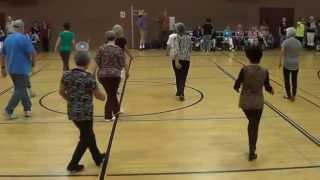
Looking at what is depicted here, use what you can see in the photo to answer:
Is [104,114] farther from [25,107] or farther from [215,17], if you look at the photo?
[215,17]

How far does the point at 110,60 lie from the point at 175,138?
1.85 meters

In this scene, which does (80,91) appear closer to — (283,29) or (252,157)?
(252,157)

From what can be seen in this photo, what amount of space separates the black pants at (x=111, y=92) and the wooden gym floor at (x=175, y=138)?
0.81ft

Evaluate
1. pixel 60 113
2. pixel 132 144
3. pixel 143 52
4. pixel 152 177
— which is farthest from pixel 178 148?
pixel 143 52

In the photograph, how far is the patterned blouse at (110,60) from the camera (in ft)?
28.6

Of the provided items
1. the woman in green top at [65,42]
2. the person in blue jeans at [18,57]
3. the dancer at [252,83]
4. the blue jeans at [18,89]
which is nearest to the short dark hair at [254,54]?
the dancer at [252,83]

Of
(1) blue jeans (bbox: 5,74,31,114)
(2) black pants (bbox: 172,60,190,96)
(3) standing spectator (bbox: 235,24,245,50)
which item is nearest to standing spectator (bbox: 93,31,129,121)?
(1) blue jeans (bbox: 5,74,31,114)

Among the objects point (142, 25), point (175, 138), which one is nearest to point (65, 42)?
point (175, 138)

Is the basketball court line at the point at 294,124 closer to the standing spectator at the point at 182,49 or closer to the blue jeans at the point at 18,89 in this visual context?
the standing spectator at the point at 182,49

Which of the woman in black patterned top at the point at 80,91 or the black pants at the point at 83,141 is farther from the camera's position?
the black pants at the point at 83,141

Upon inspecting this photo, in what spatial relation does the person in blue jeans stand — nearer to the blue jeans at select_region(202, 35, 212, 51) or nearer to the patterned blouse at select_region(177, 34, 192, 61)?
the patterned blouse at select_region(177, 34, 192, 61)

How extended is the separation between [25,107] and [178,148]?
3.59m

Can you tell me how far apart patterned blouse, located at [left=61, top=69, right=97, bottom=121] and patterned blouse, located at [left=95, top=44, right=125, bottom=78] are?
253 cm

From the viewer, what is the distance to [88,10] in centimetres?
2495
